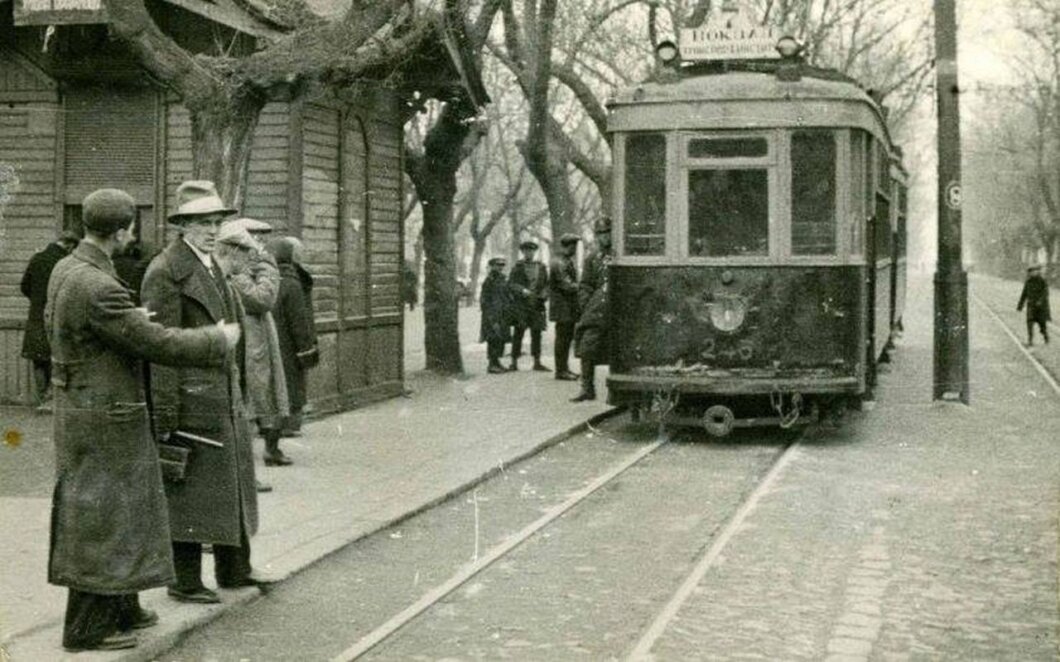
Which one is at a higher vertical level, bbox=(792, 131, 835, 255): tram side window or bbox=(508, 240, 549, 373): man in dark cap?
bbox=(792, 131, 835, 255): tram side window

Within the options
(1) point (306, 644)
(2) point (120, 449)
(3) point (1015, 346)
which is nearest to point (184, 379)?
(2) point (120, 449)

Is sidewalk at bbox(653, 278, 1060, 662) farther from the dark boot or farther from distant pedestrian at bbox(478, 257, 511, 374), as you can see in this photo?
distant pedestrian at bbox(478, 257, 511, 374)

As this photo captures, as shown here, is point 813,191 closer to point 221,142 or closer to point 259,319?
point 221,142

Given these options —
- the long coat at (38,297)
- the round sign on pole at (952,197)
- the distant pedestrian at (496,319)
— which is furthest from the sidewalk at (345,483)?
the round sign on pole at (952,197)

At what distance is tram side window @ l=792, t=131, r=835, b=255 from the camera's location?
13359 millimetres

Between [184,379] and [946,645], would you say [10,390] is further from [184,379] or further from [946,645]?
[946,645]

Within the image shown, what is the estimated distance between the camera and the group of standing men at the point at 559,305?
53.5 ft

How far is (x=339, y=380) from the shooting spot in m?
15.9

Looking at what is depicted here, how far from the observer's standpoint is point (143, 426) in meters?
6.25

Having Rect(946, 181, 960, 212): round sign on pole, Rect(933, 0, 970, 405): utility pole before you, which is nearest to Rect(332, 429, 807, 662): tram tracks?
Rect(933, 0, 970, 405): utility pole

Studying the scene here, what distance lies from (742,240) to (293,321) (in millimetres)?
4293

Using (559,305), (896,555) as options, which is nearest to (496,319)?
(559,305)

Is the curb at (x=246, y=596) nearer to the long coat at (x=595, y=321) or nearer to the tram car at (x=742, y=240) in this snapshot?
the tram car at (x=742, y=240)

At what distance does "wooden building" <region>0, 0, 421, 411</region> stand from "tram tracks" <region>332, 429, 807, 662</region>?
Answer: 165 inches
